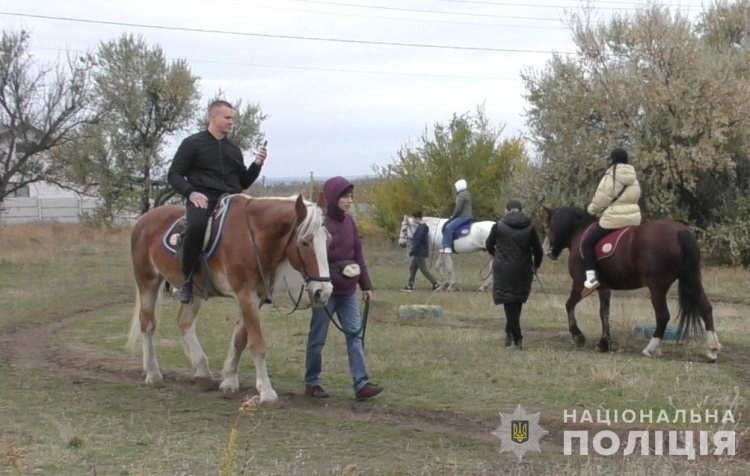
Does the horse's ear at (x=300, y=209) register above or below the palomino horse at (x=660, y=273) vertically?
above

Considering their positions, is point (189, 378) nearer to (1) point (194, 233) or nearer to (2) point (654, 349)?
(1) point (194, 233)

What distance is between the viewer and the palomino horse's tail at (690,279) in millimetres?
10203

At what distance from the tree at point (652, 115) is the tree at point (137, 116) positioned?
561 inches

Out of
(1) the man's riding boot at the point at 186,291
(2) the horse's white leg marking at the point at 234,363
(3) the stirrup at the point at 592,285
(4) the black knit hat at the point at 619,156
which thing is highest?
(4) the black knit hat at the point at 619,156

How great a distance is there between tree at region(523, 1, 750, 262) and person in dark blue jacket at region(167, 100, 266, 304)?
57.7 ft

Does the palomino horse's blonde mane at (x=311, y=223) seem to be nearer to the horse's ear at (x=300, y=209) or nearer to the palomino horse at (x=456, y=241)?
the horse's ear at (x=300, y=209)

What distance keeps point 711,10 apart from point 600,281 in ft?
88.0

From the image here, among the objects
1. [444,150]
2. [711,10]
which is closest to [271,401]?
[444,150]

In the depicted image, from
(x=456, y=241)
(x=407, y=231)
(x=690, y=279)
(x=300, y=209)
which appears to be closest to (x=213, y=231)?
(x=300, y=209)

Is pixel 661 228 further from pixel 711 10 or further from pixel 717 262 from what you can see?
pixel 711 10

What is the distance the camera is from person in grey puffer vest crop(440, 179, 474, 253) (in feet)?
67.8

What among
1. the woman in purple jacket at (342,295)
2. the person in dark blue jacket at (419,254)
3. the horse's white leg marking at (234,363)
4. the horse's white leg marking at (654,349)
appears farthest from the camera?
the person in dark blue jacket at (419,254)

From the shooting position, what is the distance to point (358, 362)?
810 centimetres

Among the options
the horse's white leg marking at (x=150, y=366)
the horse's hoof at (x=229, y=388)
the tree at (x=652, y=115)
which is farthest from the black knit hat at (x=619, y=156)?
the tree at (x=652, y=115)
